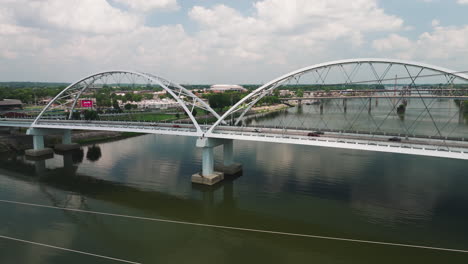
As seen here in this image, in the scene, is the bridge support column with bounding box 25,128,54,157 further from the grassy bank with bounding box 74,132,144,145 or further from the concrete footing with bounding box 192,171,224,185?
the concrete footing with bounding box 192,171,224,185

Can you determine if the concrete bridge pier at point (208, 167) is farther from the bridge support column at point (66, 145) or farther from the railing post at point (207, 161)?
the bridge support column at point (66, 145)

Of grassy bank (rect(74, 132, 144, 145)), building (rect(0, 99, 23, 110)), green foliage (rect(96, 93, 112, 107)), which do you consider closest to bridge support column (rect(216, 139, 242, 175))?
grassy bank (rect(74, 132, 144, 145))

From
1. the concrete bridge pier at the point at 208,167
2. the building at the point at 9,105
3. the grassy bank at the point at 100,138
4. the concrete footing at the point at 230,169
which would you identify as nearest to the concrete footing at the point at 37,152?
the grassy bank at the point at 100,138

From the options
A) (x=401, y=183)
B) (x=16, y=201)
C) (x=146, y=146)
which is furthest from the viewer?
(x=146, y=146)

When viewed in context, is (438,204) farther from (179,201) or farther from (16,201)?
(16,201)

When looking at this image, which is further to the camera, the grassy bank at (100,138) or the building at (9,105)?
the building at (9,105)

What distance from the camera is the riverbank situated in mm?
49562

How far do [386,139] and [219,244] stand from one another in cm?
1706

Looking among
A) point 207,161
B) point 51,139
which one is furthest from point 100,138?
point 207,161

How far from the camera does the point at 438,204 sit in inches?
990

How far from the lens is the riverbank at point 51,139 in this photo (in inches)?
1951

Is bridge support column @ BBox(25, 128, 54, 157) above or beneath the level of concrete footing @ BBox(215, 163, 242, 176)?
above

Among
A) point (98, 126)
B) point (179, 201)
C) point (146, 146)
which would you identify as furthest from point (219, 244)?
point (146, 146)

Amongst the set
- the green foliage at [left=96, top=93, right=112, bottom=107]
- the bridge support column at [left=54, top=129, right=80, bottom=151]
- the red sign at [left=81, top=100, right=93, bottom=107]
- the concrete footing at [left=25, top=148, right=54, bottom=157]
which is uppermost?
the green foliage at [left=96, top=93, right=112, bottom=107]
